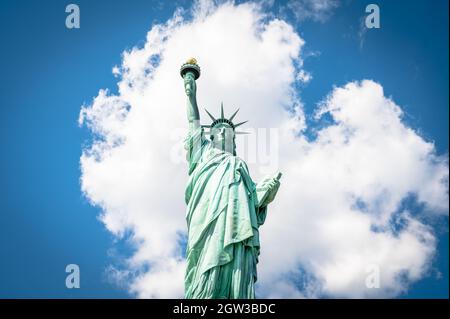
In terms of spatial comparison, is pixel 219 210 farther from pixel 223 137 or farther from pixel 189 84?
pixel 189 84

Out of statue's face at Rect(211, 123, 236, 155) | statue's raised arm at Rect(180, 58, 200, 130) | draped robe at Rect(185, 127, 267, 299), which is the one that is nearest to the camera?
draped robe at Rect(185, 127, 267, 299)

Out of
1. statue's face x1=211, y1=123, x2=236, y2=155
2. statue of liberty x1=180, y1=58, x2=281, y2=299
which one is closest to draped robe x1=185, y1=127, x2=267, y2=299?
statue of liberty x1=180, y1=58, x2=281, y2=299

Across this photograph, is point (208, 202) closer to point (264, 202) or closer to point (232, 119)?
point (264, 202)

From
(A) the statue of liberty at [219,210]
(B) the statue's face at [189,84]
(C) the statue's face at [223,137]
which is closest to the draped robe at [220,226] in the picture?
(A) the statue of liberty at [219,210]

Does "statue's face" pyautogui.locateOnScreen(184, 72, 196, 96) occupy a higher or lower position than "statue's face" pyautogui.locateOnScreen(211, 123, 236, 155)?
higher

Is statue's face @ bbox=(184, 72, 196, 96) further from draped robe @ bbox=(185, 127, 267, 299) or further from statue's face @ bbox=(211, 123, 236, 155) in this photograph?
statue's face @ bbox=(211, 123, 236, 155)

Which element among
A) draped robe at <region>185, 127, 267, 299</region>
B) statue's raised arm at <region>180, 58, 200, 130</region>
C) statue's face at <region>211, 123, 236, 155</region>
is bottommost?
draped robe at <region>185, 127, 267, 299</region>

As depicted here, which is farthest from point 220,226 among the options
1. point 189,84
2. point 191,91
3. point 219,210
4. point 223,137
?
point 189,84
